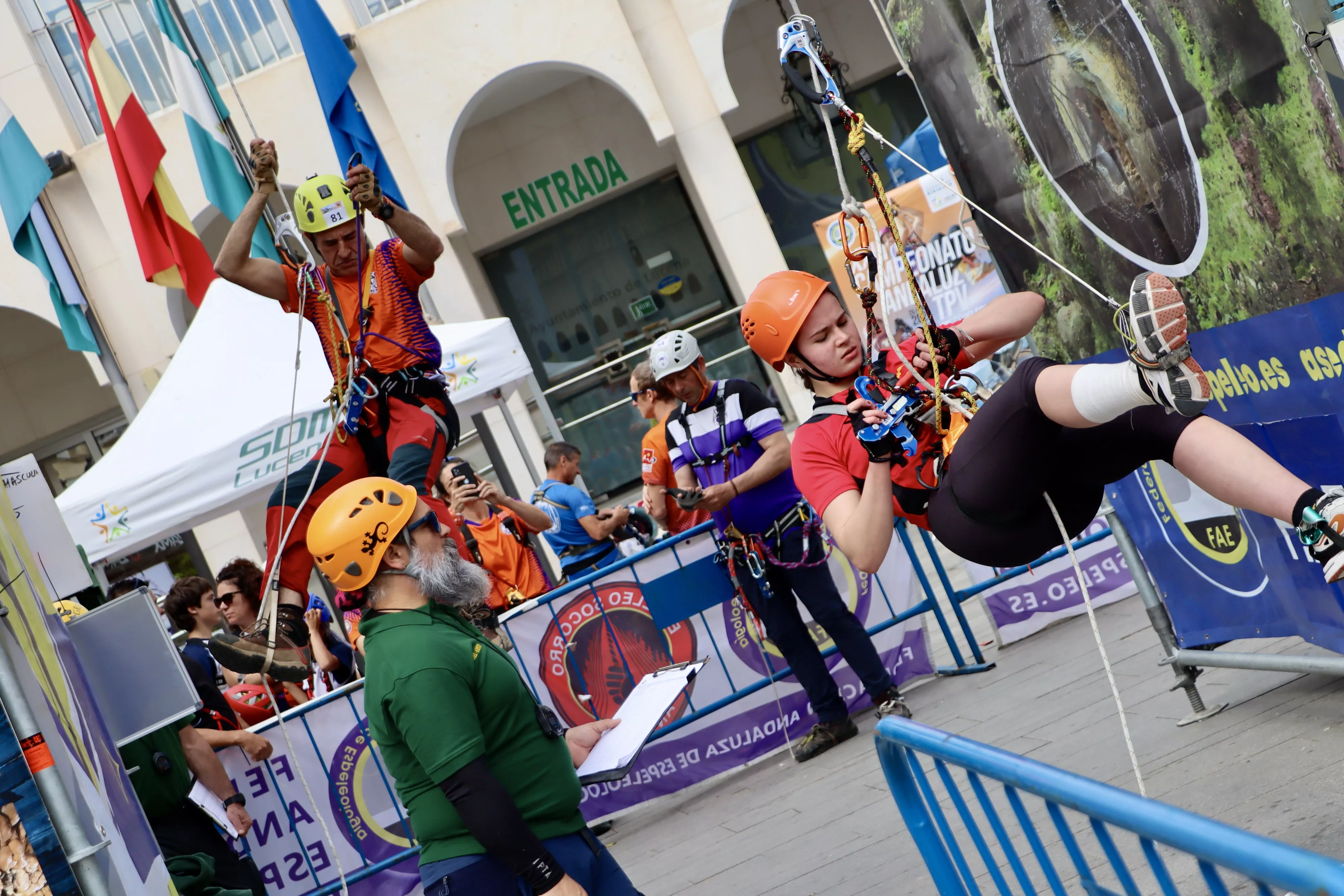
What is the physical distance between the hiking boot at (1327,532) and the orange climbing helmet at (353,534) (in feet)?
7.61

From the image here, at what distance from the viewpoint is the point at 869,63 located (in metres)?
15.9

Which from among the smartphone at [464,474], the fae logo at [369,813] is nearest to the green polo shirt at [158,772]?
the fae logo at [369,813]

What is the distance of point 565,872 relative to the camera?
3168 mm

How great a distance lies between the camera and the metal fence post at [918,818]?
247cm

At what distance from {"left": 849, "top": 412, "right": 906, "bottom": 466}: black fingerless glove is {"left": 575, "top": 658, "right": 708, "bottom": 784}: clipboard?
0.91m

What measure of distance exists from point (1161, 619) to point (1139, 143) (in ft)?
6.81

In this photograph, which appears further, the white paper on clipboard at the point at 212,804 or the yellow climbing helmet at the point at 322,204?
the white paper on clipboard at the point at 212,804

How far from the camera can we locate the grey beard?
3.36 metres

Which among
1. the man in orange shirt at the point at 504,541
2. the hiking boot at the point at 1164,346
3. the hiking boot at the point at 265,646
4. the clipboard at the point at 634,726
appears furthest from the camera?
the man in orange shirt at the point at 504,541

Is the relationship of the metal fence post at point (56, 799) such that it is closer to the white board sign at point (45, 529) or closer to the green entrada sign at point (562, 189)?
the white board sign at point (45, 529)

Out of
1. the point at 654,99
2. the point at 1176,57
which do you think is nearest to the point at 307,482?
the point at 1176,57

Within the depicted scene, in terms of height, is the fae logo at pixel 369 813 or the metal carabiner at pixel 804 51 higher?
the metal carabiner at pixel 804 51

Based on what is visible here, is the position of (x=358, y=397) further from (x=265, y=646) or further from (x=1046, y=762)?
(x=1046, y=762)

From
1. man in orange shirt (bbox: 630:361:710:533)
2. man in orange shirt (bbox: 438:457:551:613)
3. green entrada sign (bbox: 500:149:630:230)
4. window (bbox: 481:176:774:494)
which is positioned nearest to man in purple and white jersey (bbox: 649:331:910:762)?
man in orange shirt (bbox: 630:361:710:533)
